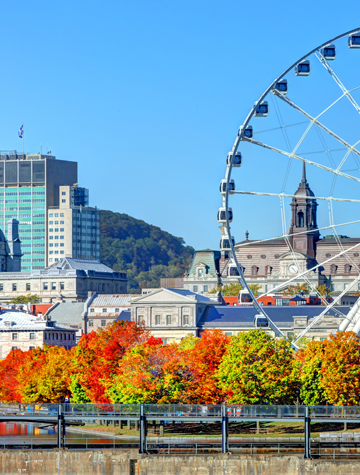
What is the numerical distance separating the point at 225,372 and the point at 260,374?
10.9 feet

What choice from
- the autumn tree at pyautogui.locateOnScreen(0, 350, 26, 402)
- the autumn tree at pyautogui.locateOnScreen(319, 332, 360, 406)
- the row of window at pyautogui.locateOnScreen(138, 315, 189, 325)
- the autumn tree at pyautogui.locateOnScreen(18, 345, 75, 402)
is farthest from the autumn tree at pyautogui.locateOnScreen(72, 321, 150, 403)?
the row of window at pyautogui.locateOnScreen(138, 315, 189, 325)

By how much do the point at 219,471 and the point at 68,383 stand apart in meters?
49.3

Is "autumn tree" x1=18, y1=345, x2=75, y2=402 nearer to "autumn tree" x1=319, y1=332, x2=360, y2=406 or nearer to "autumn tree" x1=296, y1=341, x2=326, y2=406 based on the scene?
"autumn tree" x1=296, y1=341, x2=326, y2=406

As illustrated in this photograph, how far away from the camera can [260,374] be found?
334ft

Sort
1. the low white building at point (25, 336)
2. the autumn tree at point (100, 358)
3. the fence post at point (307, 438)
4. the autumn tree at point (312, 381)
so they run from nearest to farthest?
the fence post at point (307, 438)
the autumn tree at point (312, 381)
the autumn tree at point (100, 358)
the low white building at point (25, 336)

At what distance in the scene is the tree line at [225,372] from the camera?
334 feet

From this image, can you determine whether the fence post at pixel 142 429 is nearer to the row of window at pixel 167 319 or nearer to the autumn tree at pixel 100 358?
the autumn tree at pixel 100 358

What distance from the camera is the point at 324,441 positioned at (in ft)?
274

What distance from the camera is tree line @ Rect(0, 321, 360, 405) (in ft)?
334

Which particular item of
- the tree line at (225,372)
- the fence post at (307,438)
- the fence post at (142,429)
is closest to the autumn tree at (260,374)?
the tree line at (225,372)

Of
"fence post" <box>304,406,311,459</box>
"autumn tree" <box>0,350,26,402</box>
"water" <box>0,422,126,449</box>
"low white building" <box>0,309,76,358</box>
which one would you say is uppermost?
"low white building" <box>0,309,76,358</box>

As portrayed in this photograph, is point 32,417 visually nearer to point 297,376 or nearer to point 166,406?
point 166,406

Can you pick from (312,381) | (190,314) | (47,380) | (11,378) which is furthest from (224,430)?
(190,314)

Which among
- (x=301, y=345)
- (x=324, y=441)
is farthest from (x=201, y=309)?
(x=324, y=441)
